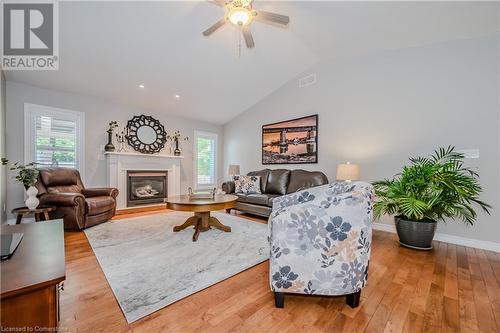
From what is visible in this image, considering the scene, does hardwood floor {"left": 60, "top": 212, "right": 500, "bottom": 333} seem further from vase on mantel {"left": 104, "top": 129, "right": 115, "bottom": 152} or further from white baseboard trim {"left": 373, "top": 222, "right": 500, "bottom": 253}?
vase on mantel {"left": 104, "top": 129, "right": 115, "bottom": 152}

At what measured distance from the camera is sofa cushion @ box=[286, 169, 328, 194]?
155 inches

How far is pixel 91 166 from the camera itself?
4.31m

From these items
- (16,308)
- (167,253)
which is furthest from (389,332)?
(167,253)

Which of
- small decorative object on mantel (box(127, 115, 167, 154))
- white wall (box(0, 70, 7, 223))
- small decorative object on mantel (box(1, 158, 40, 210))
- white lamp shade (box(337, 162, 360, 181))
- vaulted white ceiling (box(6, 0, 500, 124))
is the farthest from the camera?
small decorative object on mantel (box(127, 115, 167, 154))

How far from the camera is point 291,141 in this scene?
4.78 m

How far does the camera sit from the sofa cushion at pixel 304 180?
12.9ft

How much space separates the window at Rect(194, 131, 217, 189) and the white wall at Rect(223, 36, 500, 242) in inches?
104

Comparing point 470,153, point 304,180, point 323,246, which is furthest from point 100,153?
point 470,153

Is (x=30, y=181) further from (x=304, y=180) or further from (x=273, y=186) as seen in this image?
(x=304, y=180)

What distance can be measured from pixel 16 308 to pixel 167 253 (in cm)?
170

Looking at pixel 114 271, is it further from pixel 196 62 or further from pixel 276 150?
pixel 276 150

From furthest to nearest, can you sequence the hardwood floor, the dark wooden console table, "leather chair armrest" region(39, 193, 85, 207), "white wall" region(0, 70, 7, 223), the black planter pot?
1. "white wall" region(0, 70, 7, 223)
2. "leather chair armrest" region(39, 193, 85, 207)
3. the black planter pot
4. the hardwood floor
5. the dark wooden console table

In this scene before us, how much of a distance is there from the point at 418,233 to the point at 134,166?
536cm
